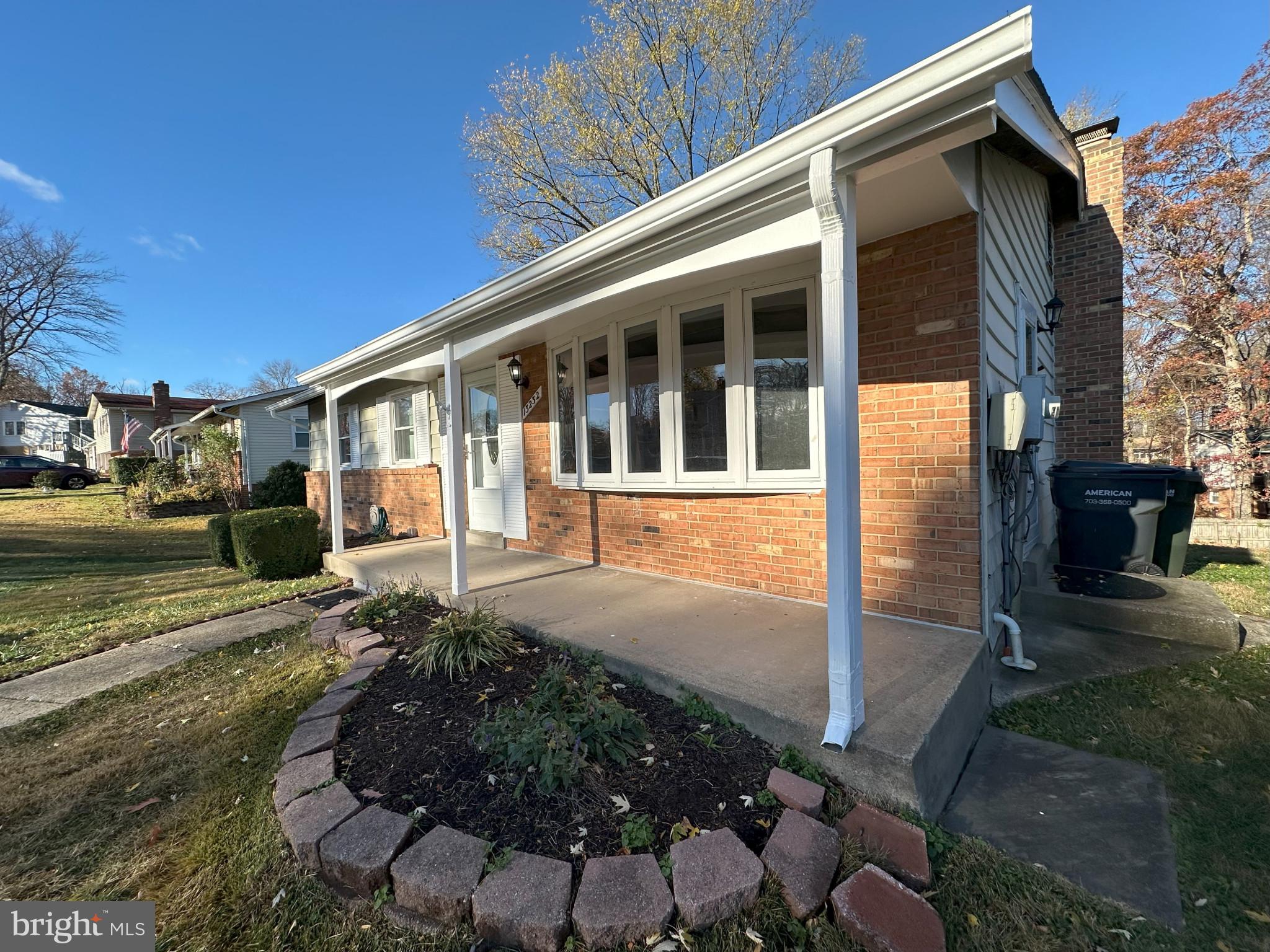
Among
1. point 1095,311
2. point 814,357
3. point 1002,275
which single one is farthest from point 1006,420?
point 1095,311

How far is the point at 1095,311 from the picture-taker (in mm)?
6965

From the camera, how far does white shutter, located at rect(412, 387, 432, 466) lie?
7.91m

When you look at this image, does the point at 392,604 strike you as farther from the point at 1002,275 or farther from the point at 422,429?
the point at 1002,275

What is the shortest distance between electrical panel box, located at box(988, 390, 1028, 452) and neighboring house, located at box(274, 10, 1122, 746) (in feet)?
0.50

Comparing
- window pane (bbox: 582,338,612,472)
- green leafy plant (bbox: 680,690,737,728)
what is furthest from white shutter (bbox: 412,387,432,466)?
green leafy plant (bbox: 680,690,737,728)

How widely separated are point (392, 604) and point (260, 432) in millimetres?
16208

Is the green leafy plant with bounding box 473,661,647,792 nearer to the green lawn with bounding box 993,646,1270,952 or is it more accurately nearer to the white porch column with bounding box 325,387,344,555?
the green lawn with bounding box 993,646,1270,952

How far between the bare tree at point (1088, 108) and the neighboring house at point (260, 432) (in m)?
21.2

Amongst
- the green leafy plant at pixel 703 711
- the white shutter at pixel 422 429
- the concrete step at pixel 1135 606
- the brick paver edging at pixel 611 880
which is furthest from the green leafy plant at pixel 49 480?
the concrete step at pixel 1135 606

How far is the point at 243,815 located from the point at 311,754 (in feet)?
0.97

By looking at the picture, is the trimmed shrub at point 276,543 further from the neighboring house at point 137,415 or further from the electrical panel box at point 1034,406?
the neighboring house at point 137,415

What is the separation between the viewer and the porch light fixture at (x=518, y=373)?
597cm

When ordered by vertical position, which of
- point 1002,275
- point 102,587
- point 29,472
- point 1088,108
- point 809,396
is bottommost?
point 102,587

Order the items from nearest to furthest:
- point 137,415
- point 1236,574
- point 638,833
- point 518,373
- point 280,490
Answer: point 638,833 → point 1236,574 → point 518,373 → point 280,490 → point 137,415
